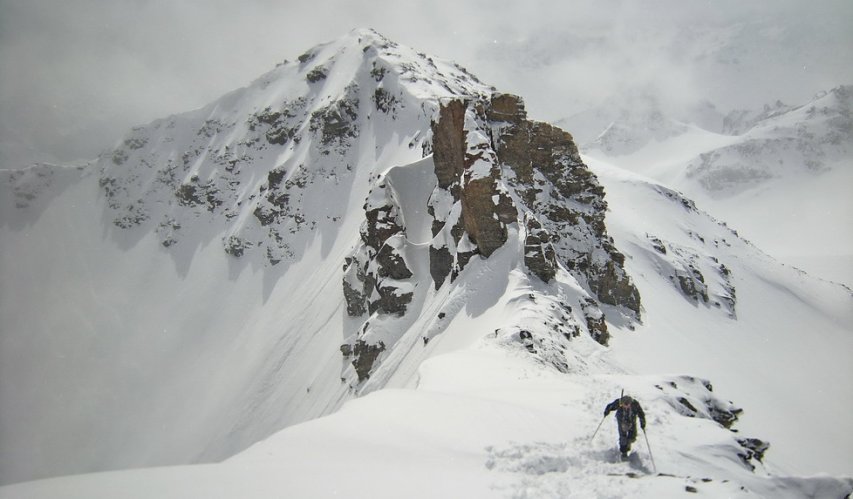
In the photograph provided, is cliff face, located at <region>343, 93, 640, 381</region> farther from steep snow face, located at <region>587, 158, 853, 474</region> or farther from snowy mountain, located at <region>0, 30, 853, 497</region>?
steep snow face, located at <region>587, 158, 853, 474</region>

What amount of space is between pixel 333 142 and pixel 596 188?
54156 mm

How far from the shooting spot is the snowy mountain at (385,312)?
768cm

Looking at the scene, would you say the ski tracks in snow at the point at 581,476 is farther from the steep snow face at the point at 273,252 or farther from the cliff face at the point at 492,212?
the cliff face at the point at 492,212

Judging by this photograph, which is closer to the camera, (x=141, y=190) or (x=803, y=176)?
(x=141, y=190)

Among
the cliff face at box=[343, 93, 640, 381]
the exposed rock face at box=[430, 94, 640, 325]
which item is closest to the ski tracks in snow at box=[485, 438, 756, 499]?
the cliff face at box=[343, 93, 640, 381]

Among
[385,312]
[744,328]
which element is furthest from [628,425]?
[744,328]

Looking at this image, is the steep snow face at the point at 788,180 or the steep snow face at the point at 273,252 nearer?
the steep snow face at the point at 273,252

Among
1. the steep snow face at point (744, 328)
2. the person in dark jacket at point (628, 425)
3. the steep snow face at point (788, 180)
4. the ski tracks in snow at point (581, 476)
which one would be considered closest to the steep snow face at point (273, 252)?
the steep snow face at point (744, 328)

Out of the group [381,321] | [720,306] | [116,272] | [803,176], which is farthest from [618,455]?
[803,176]

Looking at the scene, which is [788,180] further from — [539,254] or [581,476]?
[581,476]

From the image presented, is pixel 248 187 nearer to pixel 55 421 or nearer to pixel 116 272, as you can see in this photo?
pixel 116 272

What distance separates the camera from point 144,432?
207 ft

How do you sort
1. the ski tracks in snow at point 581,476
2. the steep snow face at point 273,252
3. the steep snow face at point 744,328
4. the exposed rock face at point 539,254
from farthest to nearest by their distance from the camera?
the steep snow face at point 273,252 → the steep snow face at point 744,328 → the exposed rock face at point 539,254 → the ski tracks in snow at point 581,476

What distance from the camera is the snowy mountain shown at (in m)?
7.68
